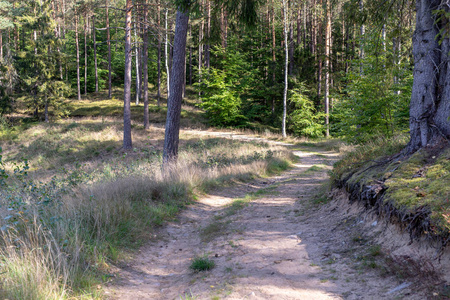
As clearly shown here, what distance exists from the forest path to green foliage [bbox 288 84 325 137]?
2307 centimetres

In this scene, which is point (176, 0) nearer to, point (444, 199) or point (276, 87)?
point (444, 199)

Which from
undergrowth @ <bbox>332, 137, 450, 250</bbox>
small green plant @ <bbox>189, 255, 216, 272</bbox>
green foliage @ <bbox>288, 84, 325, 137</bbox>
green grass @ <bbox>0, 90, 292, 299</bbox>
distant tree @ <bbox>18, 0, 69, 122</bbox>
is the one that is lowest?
small green plant @ <bbox>189, 255, 216, 272</bbox>

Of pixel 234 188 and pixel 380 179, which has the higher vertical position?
pixel 380 179

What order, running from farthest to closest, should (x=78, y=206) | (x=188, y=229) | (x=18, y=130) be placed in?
1. (x=18, y=130)
2. (x=188, y=229)
3. (x=78, y=206)

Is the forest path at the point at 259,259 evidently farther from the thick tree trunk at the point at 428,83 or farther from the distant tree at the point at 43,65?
the distant tree at the point at 43,65

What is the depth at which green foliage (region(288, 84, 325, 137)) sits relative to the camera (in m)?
29.3

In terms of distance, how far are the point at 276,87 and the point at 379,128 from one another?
2419cm

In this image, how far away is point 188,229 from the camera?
6.35 m

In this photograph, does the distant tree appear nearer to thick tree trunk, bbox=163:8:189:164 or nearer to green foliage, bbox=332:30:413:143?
thick tree trunk, bbox=163:8:189:164

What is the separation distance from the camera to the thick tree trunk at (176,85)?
33.5 ft

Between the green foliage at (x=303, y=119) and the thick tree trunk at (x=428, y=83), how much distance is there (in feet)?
78.3

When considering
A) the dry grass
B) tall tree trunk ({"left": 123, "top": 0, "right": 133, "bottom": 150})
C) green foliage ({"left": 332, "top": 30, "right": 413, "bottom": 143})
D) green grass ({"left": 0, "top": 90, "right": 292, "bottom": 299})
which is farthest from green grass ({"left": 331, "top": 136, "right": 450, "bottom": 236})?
tall tree trunk ({"left": 123, "top": 0, "right": 133, "bottom": 150})

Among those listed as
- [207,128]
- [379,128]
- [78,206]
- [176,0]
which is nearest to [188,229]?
[78,206]

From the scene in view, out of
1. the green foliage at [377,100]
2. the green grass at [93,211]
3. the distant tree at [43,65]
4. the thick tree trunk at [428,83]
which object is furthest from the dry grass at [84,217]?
the distant tree at [43,65]
